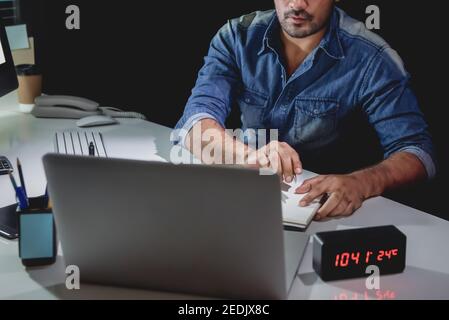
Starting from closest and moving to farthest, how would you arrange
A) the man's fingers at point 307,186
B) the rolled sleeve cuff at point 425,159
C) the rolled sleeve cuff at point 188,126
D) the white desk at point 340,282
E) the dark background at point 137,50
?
the white desk at point 340,282 < the man's fingers at point 307,186 < the rolled sleeve cuff at point 425,159 < the rolled sleeve cuff at point 188,126 < the dark background at point 137,50

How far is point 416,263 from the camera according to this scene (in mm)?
1107

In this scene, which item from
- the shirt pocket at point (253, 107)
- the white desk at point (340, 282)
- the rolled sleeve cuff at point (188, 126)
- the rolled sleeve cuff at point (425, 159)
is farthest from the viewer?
the shirt pocket at point (253, 107)

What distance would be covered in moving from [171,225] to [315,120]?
1.26m

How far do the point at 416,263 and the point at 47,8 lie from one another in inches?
81.7

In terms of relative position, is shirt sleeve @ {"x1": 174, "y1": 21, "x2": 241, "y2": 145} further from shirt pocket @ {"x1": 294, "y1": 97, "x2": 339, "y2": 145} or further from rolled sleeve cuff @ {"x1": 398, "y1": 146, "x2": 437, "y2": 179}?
rolled sleeve cuff @ {"x1": 398, "y1": 146, "x2": 437, "y2": 179}

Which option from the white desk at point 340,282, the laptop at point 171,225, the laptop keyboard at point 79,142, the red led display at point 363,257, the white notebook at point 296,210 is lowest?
the laptop keyboard at point 79,142

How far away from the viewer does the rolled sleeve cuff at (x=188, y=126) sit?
183 cm

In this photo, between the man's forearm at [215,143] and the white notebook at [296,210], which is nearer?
the white notebook at [296,210]

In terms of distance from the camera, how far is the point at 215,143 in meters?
1.77

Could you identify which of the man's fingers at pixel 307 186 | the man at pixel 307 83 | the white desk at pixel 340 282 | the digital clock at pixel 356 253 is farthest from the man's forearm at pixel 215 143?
the digital clock at pixel 356 253

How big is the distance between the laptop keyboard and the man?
27 cm

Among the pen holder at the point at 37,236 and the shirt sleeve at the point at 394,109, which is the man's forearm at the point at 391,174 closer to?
the shirt sleeve at the point at 394,109

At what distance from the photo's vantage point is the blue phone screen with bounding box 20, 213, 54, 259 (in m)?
1.05
